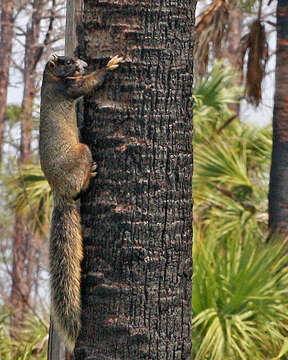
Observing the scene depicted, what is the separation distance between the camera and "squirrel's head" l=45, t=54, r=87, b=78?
→ 2254 millimetres

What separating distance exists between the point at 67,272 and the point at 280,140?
4.07 metres

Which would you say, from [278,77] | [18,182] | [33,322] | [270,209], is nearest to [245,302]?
[270,209]

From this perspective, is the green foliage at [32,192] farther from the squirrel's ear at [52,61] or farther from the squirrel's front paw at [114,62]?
the squirrel's front paw at [114,62]

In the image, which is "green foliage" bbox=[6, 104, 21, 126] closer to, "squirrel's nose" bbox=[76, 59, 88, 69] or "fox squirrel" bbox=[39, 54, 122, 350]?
"fox squirrel" bbox=[39, 54, 122, 350]

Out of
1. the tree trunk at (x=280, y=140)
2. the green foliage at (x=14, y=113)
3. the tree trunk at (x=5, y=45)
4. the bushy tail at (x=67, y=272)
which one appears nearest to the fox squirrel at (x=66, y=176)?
the bushy tail at (x=67, y=272)

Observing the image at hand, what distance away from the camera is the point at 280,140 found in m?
5.83

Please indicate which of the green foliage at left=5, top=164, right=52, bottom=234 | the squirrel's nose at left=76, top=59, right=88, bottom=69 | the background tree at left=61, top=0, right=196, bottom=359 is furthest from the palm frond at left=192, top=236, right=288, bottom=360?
the green foliage at left=5, top=164, right=52, bottom=234

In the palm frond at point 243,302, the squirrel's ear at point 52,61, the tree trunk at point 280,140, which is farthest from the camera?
the tree trunk at point 280,140

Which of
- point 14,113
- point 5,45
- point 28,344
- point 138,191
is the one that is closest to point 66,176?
point 138,191

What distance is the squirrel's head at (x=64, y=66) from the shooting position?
225 cm

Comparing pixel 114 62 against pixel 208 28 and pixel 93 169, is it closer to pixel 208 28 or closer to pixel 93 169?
pixel 93 169

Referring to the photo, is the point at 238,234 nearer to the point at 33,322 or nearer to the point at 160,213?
the point at 33,322

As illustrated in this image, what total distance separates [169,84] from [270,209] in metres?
3.82

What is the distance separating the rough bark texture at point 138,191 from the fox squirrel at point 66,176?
38mm
